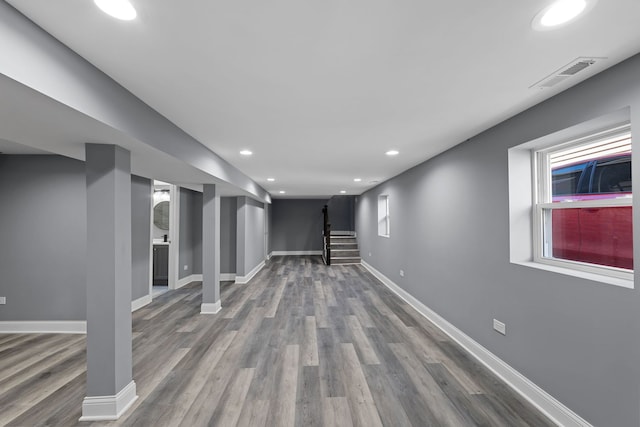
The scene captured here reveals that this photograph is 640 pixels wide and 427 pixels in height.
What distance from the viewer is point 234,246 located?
6.93m

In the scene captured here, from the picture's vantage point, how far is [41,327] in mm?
3621

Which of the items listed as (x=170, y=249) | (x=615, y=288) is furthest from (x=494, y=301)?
(x=170, y=249)

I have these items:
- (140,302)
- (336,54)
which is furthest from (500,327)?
(140,302)

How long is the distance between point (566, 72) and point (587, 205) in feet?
2.98

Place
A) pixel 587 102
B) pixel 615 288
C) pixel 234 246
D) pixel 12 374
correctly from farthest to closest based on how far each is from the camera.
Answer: pixel 234 246
pixel 12 374
pixel 587 102
pixel 615 288

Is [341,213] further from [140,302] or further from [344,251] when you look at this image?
[140,302]

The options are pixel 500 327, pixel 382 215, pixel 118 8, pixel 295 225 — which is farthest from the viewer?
pixel 295 225

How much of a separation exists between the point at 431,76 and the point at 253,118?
138 centimetres

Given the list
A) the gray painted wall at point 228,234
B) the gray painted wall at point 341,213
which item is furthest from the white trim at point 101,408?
the gray painted wall at point 341,213

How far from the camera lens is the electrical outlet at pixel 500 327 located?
250 cm

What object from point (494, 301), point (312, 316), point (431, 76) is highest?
point (431, 76)

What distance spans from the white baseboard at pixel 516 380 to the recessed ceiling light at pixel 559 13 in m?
2.24

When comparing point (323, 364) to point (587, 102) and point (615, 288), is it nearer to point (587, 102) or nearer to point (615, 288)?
point (615, 288)

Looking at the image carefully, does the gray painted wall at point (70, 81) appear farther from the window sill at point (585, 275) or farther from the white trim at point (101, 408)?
the window sill at point (585, 275)
